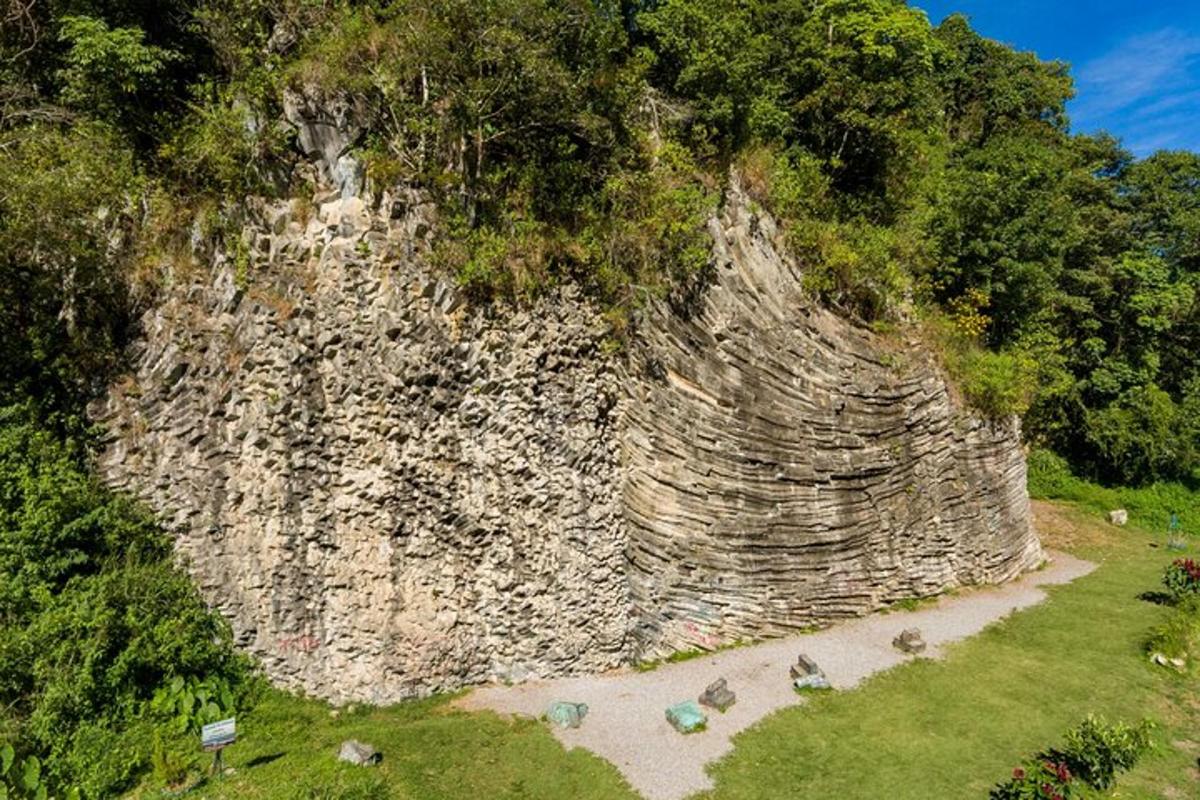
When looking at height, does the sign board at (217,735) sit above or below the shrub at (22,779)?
above

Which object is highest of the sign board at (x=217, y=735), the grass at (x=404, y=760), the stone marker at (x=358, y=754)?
the sign board at (x=217, y=735)

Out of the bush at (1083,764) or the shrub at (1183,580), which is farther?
the shrub at (1183,580)

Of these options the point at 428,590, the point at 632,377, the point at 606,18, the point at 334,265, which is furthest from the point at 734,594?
the point at 606,18

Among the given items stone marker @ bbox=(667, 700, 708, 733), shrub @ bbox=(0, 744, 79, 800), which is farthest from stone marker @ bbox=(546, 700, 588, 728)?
shrub @ bbox=(0, 744, 79, 800)

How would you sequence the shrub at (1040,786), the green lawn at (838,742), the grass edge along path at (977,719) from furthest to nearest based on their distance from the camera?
the grass edge along path at (977,719)
the green lawn at (838,742)
the shrub at (1040,786)

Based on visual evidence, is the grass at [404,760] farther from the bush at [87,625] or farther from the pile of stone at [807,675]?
the pile of stone at [807,675]

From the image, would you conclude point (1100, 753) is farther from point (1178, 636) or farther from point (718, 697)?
point (1178, 636)

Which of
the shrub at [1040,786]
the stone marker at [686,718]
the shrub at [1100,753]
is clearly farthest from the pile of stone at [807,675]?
the shrub at [1100,753]
